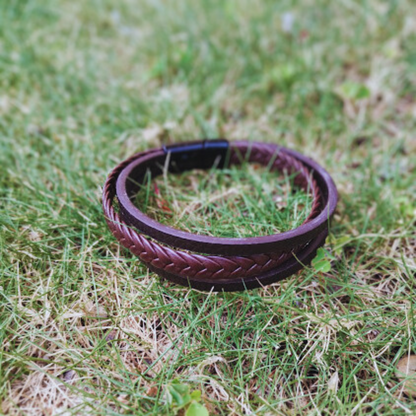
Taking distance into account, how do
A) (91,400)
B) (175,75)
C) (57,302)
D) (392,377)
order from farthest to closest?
1. (175,75)
2. (57,302)
3. (392,377)
4. (91,400)

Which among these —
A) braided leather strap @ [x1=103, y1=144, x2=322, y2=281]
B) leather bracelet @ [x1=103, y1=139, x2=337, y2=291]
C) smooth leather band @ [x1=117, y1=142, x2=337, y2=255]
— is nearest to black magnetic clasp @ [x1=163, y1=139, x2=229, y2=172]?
smooth leather band @ [x1=117, y1=142, x2=337, y2=255]

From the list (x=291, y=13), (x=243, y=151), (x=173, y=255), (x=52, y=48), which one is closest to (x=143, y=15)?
(x=52, y=48)

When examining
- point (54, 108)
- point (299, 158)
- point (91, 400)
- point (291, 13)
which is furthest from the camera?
point (291, 13)

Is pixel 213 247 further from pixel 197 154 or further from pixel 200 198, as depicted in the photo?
pixel 197 154

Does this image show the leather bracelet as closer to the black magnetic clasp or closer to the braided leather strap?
the braided leather strap

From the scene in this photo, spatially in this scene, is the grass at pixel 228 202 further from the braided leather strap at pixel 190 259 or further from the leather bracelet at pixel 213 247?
the braided leather strap at pixel 190 259

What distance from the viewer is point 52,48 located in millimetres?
3609

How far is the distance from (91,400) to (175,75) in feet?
8.52

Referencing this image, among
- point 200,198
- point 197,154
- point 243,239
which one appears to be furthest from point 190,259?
point 197,154

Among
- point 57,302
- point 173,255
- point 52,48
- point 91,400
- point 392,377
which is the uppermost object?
point 52,48

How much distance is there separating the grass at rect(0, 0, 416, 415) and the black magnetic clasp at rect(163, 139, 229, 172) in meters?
0.12

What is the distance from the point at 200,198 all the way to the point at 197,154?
11.6 inches

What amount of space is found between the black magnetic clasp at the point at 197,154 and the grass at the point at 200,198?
118 mm

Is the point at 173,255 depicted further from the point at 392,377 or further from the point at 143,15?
the point at 143,15
